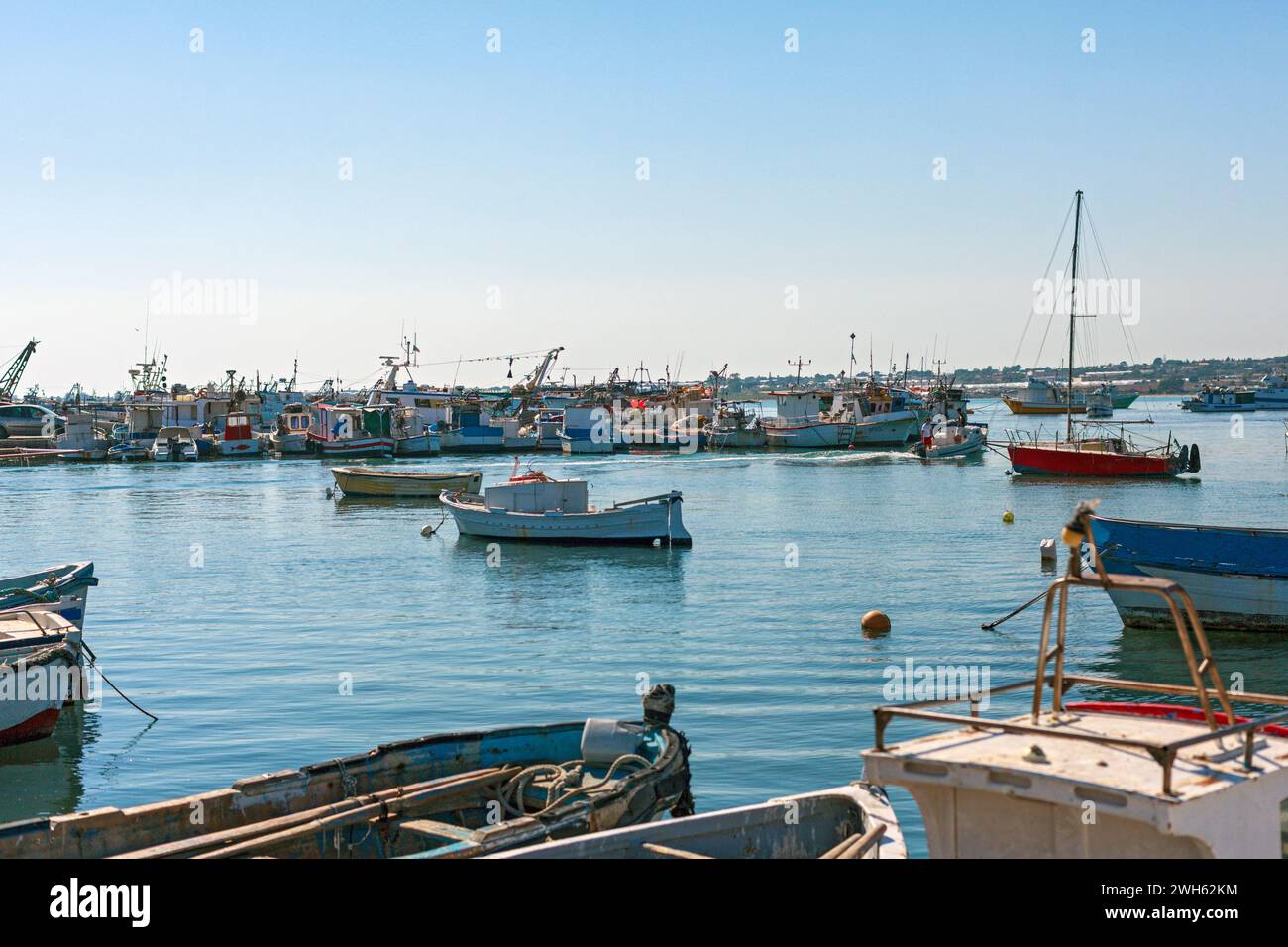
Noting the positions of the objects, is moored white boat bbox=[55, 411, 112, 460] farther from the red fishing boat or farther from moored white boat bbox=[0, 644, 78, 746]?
moored white boat bbox=[0, 644, 78, 746]

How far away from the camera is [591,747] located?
13500 mm

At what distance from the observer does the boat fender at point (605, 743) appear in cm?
1348

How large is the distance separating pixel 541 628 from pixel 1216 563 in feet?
46.6

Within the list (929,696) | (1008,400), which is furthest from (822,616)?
(1008,400)

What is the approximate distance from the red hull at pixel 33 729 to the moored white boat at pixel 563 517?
25355 mm

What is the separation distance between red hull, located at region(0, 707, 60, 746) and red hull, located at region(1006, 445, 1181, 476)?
58.3 meters

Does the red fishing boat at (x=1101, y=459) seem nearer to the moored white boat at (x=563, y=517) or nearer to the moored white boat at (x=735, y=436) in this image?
the moored white boat at (x=563, y=517)

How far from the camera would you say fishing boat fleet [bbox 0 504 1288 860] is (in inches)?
265

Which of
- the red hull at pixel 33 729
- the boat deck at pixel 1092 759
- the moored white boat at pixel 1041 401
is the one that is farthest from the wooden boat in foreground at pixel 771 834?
the moored white boat at pixel 1041 401

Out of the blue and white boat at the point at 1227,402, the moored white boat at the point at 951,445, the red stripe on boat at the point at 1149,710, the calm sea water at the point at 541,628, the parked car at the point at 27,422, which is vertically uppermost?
the blue and white boat at the point at 1227,402

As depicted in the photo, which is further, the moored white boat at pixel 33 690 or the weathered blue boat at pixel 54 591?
the weathered blue boat at pixel 54 591

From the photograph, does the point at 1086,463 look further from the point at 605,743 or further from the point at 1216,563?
the point at 605,743

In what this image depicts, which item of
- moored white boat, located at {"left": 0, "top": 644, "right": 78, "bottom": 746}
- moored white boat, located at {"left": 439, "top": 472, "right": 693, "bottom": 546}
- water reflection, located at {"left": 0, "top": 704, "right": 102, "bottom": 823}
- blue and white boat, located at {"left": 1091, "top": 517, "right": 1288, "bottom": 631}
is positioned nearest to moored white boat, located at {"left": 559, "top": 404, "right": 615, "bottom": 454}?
moored white boat, located at {"left": 439, "top": 472, "right": 693, "bottom": 546}
